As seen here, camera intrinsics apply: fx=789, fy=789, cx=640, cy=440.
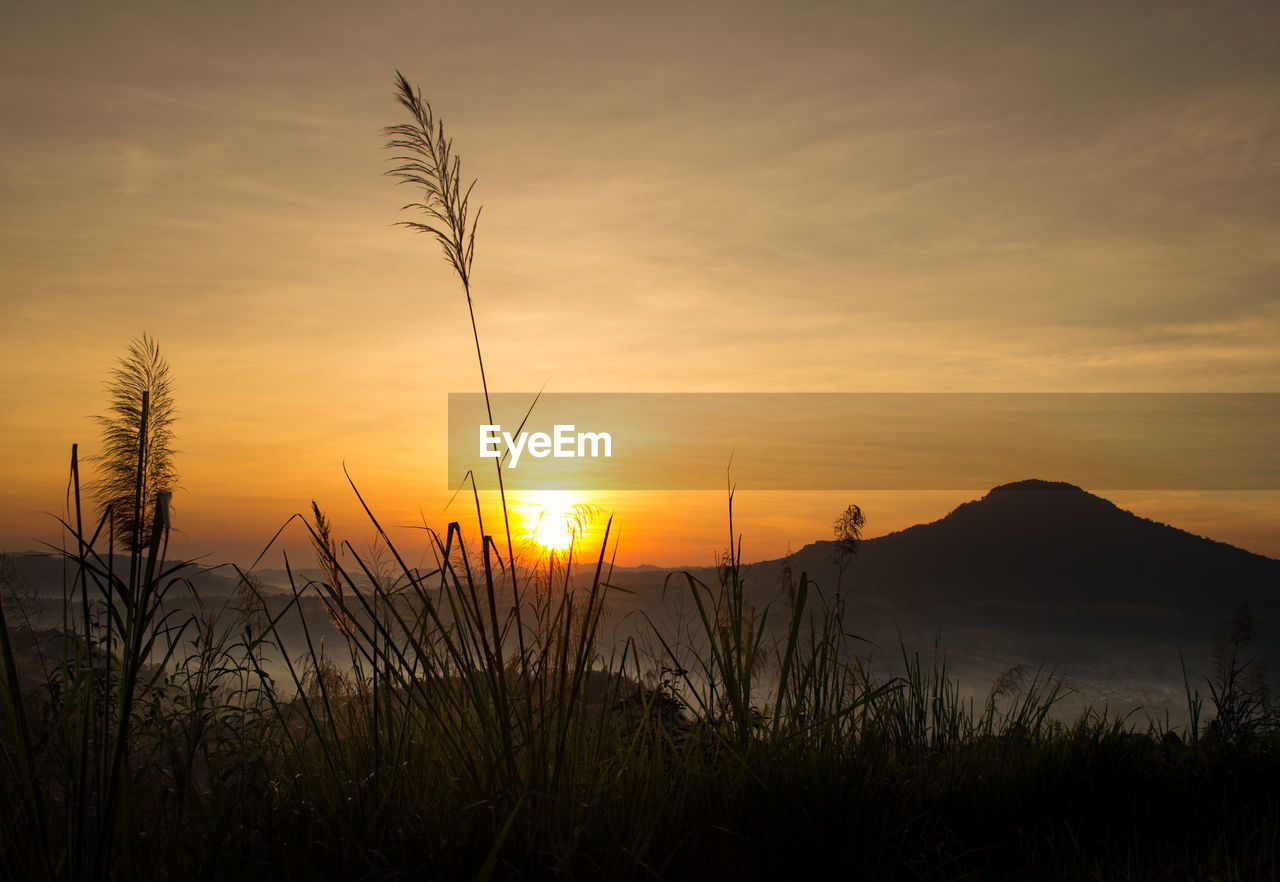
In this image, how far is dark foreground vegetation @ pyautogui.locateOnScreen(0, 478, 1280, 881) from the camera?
1.91m

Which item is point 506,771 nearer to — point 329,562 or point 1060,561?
point 329,562

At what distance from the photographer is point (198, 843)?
201 centimetres

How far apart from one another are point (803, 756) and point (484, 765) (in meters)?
1.04

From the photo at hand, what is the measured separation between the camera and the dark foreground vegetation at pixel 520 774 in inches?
75.4

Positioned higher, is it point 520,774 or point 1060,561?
point 520,774

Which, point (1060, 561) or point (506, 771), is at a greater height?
point (506, 771)

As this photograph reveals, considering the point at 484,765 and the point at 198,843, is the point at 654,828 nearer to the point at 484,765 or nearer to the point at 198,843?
the point at 484,765

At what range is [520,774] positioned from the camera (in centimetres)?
234

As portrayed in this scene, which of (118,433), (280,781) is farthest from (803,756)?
(118,433)

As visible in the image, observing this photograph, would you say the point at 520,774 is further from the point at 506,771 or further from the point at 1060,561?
the point at 1060,561

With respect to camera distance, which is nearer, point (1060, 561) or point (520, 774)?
point (520, 774)

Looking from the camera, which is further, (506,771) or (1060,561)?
(1060,561)

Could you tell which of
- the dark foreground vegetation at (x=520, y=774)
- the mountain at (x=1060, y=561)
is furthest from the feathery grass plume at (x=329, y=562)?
the mountain at (x=1060, y=561)

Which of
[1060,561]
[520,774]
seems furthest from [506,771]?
[1060,561]
